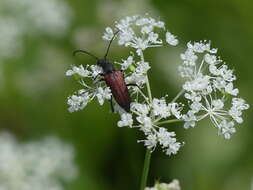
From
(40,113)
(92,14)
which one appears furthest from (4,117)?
(92,14)

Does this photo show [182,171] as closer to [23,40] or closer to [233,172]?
[233,172]

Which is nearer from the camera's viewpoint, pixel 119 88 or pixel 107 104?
pixel 119 88

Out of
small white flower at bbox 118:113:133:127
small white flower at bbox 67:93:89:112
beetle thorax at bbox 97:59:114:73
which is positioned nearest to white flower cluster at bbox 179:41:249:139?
small white flower at bbox 118:113:133:127

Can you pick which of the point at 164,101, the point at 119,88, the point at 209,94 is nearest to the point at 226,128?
the point at 209,94

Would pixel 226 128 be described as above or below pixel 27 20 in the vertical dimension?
below

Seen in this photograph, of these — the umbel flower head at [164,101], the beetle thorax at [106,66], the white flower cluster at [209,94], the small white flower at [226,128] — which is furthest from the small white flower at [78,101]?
the small white flower at [226,128]

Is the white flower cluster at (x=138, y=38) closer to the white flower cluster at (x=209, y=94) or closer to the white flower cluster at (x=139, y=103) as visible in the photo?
the white flower cluster at (x=139, y=103)

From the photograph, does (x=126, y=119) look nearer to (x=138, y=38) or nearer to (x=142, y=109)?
(x=142, y=109)

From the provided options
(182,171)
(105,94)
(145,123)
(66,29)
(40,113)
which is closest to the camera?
(145,123)
